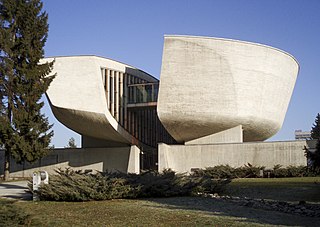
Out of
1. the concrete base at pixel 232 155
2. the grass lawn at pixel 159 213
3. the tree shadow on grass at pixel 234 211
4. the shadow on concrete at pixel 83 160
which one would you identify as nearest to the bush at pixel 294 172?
the concrete base at pixel 232 155

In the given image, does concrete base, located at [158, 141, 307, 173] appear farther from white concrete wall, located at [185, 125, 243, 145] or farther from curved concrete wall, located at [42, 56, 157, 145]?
curved concrete wall, located at [42, 56, 157, 145]

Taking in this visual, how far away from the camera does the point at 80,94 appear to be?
29.3m

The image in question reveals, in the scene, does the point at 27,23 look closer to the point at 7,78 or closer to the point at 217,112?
the point at 7,78

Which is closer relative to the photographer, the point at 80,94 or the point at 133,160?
the point at 80,94

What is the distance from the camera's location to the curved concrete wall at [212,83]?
94.8 ft

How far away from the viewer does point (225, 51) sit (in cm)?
2939

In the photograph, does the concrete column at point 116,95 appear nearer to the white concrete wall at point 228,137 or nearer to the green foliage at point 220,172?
the white concrete wall at point 228,137

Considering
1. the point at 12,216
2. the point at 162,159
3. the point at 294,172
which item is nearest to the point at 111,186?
the point at 12,216

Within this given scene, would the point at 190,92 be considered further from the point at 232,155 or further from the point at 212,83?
the point at 232,155

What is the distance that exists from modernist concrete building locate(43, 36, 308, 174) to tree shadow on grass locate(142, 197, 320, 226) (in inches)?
605

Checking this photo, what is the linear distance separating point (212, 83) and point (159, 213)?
19.6 meters

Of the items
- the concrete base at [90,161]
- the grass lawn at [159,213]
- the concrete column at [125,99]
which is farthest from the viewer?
the concrete base at [90,161]

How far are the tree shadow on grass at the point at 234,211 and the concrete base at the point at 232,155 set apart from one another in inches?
564

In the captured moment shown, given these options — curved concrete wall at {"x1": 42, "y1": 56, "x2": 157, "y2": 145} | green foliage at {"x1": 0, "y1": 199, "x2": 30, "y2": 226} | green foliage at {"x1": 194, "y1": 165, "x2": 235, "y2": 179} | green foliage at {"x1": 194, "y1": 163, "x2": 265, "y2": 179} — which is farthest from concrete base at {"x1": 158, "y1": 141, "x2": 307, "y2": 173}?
green foliage at {"x1": 0, "y1": 199, "x2": 30, "y2": 226}
